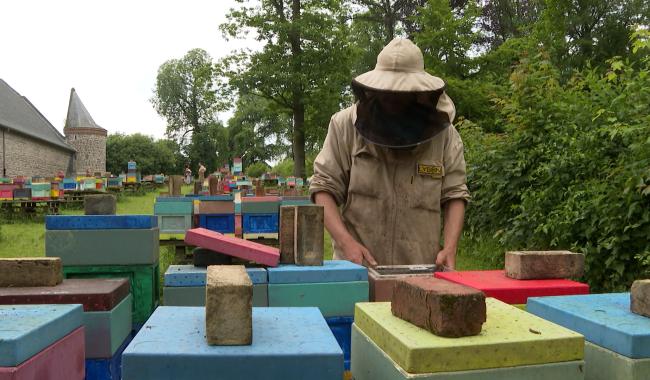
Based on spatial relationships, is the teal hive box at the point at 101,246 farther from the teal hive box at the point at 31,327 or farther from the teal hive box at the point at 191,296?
the teal hive box at the point at 31,327

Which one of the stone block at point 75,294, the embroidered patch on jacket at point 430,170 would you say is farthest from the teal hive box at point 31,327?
the embroidered patch on jacket at point 430,170

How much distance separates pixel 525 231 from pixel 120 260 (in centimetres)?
445

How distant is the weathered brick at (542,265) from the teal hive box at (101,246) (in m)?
1.33

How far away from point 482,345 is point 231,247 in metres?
0.95

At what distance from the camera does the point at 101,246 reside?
2074 millimetres

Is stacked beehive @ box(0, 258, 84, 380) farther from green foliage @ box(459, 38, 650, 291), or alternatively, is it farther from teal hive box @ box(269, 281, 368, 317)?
green foliage @ box(459, 38, 650, 291)

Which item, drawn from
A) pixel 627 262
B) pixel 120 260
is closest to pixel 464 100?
pixel 627 262

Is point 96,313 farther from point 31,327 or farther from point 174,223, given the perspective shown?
point 174,223

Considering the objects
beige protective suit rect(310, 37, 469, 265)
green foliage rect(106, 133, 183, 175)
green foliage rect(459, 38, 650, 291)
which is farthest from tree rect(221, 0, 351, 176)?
green foliage rect(106, 133, 183, 175)

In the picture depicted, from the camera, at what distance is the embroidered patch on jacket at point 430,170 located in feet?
8.88

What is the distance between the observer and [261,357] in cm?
98

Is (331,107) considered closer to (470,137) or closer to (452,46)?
(452,46)

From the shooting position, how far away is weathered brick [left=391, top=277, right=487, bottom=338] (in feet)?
3.19

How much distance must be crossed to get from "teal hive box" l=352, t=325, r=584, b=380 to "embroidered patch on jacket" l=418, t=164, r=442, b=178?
1668 millimetres
